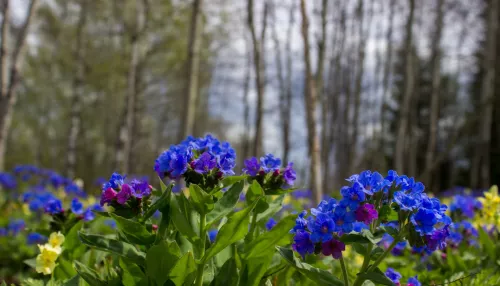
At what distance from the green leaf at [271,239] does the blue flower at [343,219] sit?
223 millimetres

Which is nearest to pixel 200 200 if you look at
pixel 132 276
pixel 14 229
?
pixel 132 276

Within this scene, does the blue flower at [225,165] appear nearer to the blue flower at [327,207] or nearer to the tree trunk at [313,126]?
the blue flower at [327,207]

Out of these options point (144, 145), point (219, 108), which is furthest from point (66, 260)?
point (219, 108)

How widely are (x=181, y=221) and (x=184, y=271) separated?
18 cm

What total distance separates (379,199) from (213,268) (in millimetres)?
714

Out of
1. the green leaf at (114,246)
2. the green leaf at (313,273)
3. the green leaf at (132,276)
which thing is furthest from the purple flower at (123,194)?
the green leaf at (313,273)

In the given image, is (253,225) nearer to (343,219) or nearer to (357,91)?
(343,219)

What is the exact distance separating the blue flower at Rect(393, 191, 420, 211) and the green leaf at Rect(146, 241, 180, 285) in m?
0.78

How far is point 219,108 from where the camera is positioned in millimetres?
26047

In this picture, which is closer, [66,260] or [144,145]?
[66,260]

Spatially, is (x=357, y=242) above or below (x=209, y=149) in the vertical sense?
below

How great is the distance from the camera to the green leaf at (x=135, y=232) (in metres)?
1.52

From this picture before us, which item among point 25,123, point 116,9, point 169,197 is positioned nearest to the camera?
point 169,197

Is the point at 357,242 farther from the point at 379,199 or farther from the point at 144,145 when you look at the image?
the point at 144,145
